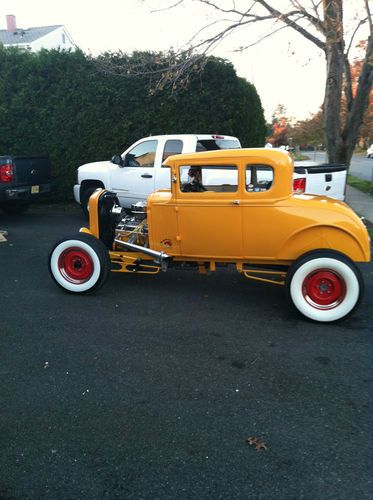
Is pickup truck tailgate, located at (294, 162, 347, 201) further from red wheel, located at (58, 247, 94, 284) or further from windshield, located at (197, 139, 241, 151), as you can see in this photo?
red wheel, located at (58, 247, 94, 284)

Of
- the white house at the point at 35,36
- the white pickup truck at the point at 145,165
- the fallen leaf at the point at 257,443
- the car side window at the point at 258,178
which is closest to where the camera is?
the fallen leaf at the point at 257,443

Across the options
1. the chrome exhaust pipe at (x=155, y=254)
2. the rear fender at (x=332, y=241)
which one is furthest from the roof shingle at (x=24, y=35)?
the rear fender at (x=332, y=241)

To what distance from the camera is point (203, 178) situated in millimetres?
4820

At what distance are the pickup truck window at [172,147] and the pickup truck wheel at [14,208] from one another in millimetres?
4346

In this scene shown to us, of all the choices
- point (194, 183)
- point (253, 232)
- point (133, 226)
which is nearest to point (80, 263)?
point (133, 226)

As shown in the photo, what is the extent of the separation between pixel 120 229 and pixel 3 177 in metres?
4.64

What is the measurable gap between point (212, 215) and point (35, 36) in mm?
43780

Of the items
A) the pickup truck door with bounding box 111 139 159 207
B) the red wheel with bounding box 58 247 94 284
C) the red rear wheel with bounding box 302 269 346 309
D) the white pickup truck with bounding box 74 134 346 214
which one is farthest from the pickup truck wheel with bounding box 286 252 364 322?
the pickup truck door with bounding box 111 139 159 207

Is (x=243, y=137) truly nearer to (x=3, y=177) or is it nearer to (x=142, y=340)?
(x=3, y=177)

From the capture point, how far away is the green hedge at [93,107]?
10930 mm

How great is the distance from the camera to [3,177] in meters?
8.91

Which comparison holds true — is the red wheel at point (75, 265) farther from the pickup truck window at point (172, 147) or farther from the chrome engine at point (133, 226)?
the pickup truck window at point (172, 147)

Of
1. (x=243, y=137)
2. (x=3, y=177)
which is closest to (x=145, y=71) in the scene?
(x=243, y=137)

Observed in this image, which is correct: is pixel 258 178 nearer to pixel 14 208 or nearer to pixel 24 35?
pixel 14 208
